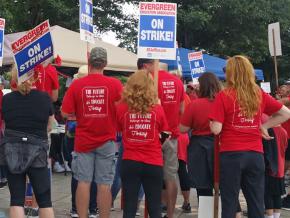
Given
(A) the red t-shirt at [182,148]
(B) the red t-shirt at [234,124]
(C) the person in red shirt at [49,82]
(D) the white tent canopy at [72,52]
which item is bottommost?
(A) the red t-shirt at [182,148]

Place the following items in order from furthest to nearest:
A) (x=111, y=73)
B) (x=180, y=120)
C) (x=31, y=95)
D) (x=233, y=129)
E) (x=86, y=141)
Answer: (x=111, y=73), (x=180, y=120), (x=86, y=141), (x=31, y=95), (x=233, y=129)

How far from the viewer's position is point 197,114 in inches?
237

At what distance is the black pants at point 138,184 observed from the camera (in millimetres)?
5148

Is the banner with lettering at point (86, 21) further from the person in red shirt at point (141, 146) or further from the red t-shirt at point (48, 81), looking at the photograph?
the person in red shirt at point (141, 146)

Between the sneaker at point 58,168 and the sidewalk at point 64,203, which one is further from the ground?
the sneaker at point 58,168

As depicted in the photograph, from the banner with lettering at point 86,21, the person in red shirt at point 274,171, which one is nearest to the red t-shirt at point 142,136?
the person in red shirt at point 274,171

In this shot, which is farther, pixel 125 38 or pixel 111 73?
pixel 125 38

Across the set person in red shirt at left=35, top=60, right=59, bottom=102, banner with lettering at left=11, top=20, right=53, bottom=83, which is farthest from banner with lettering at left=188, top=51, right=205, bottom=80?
banner with lettering at left=11, top=20, right=53, bottom=83

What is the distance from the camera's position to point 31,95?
5.26 metres

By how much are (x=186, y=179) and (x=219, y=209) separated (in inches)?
A: 79.1

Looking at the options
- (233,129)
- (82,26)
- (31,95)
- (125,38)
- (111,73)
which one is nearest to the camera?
(233,129)

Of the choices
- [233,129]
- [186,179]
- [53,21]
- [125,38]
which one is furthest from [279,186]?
[125,38]

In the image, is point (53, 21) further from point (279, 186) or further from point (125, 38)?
point (279, 186)

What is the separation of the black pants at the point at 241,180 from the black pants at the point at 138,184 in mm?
640
